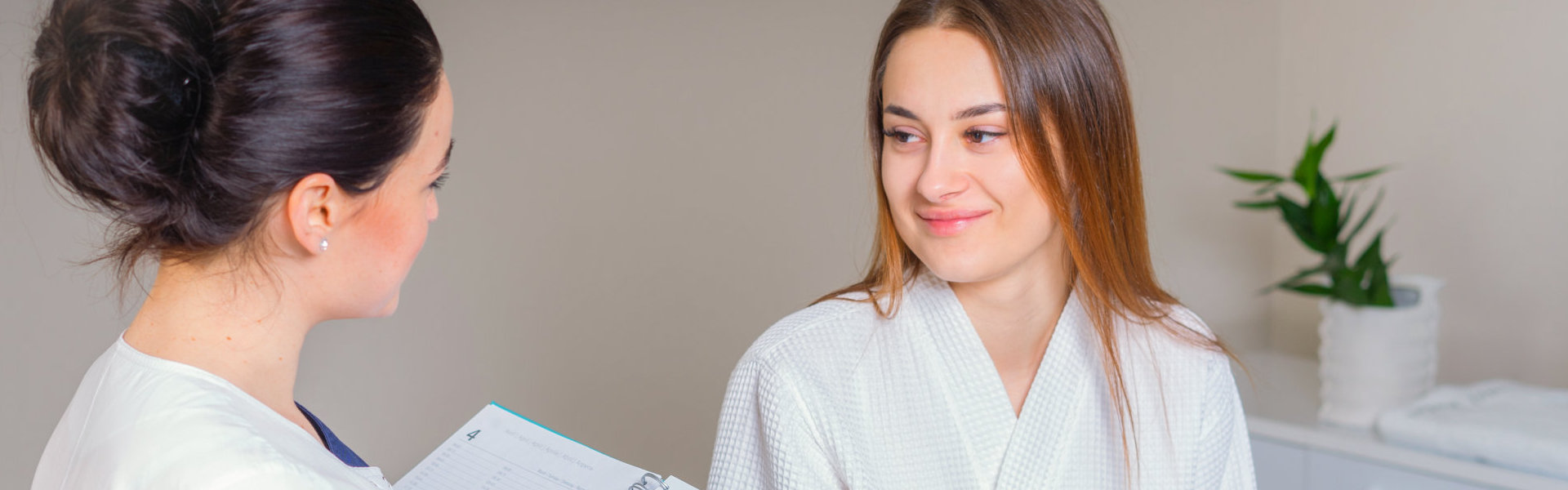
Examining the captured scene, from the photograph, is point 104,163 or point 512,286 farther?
point 512,286

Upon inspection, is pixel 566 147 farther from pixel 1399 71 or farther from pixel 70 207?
pixel 1399 71

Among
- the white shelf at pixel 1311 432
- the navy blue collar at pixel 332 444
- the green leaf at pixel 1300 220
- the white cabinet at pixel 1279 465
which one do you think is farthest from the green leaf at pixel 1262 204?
the navy blue collar at pixel 332 444

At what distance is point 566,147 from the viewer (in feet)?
5.60

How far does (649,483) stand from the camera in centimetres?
84

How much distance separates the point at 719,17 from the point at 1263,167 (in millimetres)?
1493

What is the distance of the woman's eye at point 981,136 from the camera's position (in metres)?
1.01

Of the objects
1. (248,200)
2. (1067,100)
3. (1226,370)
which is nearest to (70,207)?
(248,200)

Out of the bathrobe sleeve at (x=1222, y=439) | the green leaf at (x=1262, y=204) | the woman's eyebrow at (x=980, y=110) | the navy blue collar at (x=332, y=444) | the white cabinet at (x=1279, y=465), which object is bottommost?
the white cabinet at (x=1279, y=465)

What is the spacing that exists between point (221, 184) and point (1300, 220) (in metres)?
1.87

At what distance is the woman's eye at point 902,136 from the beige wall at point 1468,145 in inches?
67.1

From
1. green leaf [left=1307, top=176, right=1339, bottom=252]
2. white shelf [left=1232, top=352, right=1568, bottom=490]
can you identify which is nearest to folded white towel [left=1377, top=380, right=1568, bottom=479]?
white shelf [left=1232, top=352, right=1568, bottom=490]

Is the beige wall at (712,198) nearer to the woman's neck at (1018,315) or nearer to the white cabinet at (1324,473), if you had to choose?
the white cabinet at (1324,473)

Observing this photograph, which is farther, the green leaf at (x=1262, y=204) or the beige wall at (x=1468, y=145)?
the beige wall at (x=1468, y=145)

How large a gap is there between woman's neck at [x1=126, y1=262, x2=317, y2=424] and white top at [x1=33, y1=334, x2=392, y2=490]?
0.01 m
